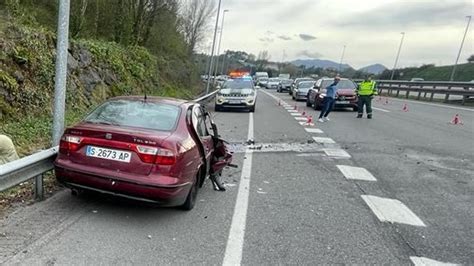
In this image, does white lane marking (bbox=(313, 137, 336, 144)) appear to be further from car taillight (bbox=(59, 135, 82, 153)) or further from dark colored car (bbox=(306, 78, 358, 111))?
dark colored car (bbox=(306, 78, 358, 111))

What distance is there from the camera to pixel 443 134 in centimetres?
1359

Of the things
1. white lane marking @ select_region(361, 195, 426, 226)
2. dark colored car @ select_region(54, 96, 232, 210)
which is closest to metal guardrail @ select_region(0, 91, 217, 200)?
dark colored car @ select_region(54, 96, 232, 210)

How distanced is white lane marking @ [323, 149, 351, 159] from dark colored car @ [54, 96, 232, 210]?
4807 millimetres

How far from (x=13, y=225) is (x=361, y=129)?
38.6 ft

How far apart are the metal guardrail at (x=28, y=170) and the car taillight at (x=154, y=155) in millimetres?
1296

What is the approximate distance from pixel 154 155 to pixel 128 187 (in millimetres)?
443

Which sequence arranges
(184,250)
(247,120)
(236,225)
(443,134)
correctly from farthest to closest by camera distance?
(247,120) → (443,134) → (236,225) → (184,250)

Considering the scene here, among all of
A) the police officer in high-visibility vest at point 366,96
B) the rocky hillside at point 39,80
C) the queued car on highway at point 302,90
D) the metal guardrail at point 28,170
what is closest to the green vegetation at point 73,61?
the rocky hillside at point 39,80

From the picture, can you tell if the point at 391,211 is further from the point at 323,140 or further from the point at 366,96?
the point at 366,96

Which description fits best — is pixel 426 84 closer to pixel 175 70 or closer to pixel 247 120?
pixel 175 70

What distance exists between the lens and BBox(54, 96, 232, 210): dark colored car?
459 cm

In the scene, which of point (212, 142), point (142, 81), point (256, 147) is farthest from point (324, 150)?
point (142, 81)

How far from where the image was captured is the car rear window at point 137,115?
16.8 feet

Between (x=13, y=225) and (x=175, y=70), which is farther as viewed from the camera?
(x=175, y=70)
